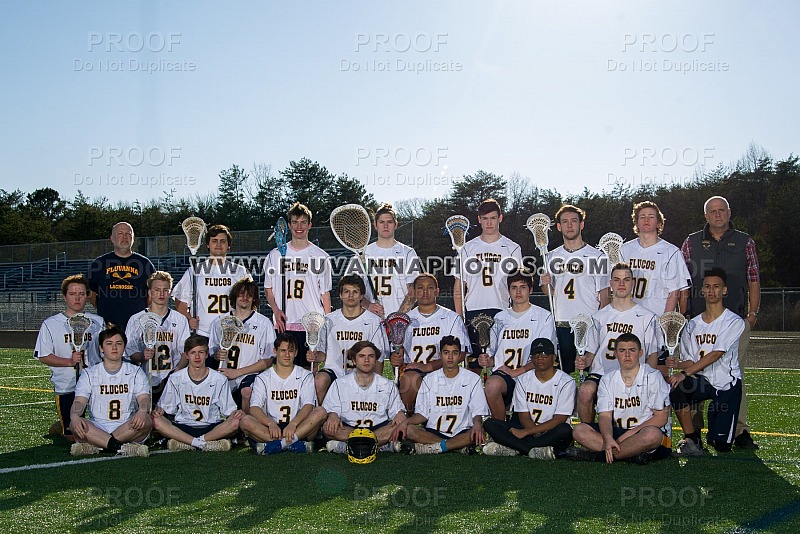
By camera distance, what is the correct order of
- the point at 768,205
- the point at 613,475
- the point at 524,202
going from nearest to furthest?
1. the point at 613,475
2. the point at 768,205
3. the point at 524,202

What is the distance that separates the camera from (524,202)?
152 feet

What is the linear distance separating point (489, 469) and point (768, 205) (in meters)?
33.8

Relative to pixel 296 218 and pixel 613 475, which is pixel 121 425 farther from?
pixel 613 475

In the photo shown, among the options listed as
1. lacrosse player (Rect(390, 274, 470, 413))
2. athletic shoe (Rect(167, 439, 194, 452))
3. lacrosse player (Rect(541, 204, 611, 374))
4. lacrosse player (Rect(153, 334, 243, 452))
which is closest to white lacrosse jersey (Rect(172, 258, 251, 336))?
lacrosse player (Rect(153, 334, 243, 452))

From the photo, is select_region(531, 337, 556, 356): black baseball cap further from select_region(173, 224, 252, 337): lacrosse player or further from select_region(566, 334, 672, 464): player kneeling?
select_region(173, 224, 252, 337): lacrosse player

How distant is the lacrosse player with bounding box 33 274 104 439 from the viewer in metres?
7.29

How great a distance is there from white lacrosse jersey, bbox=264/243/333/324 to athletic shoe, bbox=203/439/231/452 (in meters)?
1.42

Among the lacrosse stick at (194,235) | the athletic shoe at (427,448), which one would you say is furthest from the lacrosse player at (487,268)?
the lacrosse stick at (194,235)

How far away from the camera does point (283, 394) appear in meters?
6.72

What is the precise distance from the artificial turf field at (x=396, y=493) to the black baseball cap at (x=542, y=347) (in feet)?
2.89

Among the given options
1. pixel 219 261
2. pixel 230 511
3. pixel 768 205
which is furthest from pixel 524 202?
pixel 230 511

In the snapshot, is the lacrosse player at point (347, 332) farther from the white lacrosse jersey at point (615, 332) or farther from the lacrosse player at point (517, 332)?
the white lacrosse jersey at point (615, 332)

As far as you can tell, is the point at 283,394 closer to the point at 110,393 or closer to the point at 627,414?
the point at 110,393

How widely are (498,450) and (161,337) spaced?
3382 millimetres
